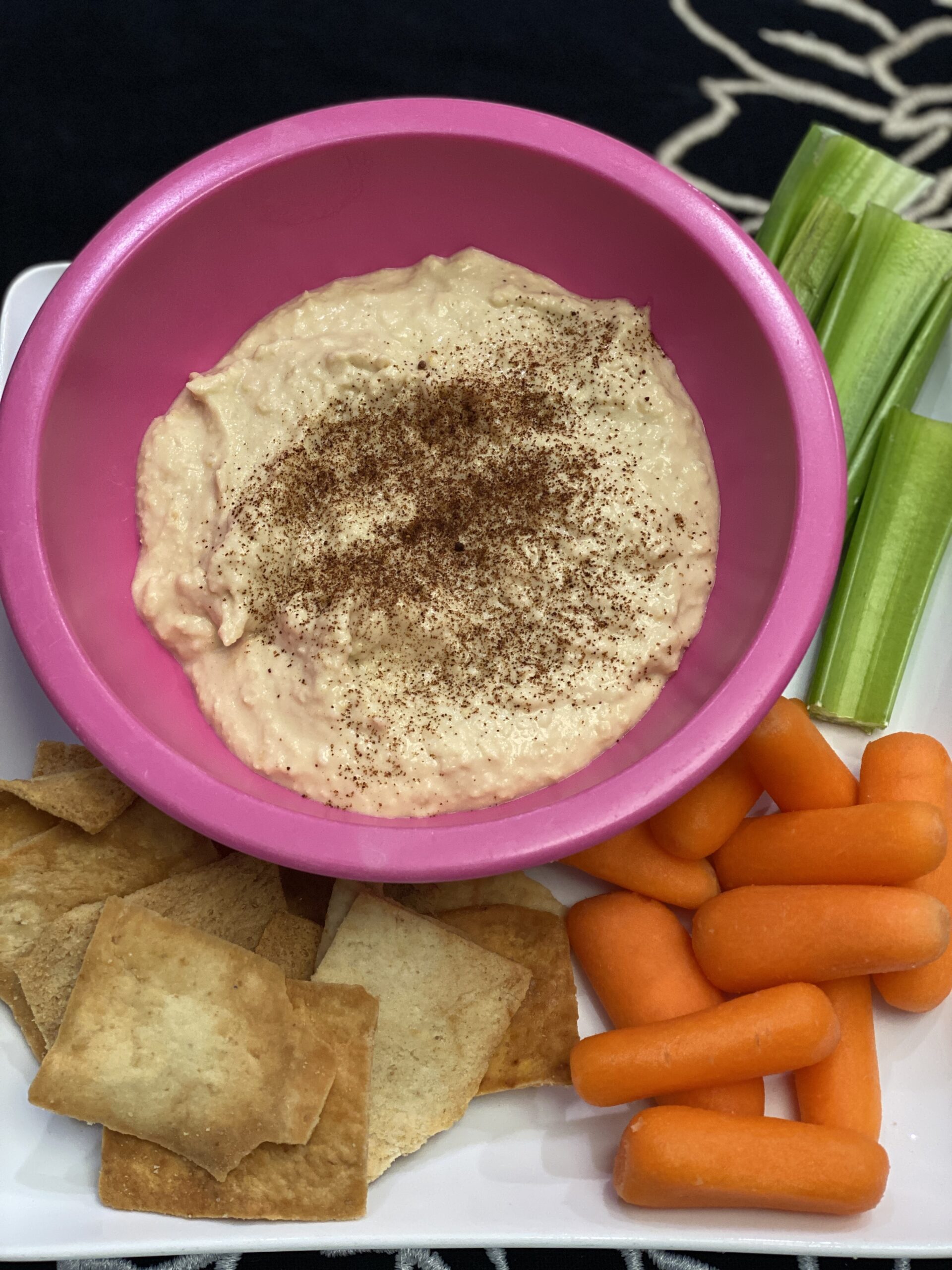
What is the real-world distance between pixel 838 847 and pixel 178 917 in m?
1.23

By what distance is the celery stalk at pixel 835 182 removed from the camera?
2.59 m

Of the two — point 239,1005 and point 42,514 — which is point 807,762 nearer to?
point 239,1005

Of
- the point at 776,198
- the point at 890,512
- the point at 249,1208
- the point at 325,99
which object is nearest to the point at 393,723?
the point at 249,1208

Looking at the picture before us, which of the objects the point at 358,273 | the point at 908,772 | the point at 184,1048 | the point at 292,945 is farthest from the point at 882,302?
the point at 184,1048

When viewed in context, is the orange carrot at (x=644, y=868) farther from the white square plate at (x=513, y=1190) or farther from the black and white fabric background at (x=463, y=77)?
the black and white fabric background at (x=463, y=77)

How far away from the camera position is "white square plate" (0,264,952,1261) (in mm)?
2062

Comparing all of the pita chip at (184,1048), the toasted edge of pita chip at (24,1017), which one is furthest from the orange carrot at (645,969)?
the toasted edge of pita chip at (24,1017)

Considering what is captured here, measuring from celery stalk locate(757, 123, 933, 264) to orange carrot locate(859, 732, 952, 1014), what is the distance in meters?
1.08

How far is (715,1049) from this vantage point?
2.12 m

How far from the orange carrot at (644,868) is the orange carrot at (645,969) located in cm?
4

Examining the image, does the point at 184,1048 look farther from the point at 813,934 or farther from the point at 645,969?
the point at 813,934

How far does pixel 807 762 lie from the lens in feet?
7.34

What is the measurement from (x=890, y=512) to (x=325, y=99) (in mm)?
1830

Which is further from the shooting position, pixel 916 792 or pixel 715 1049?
pixel 916 792
